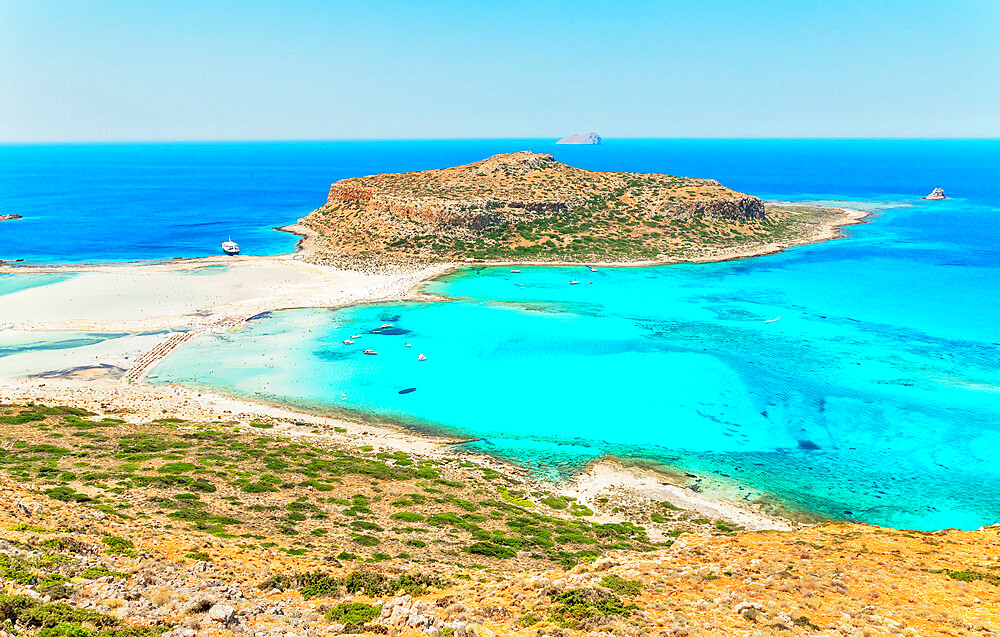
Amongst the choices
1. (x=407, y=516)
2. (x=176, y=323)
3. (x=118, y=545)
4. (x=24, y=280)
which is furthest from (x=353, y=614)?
(x=24, y=280)

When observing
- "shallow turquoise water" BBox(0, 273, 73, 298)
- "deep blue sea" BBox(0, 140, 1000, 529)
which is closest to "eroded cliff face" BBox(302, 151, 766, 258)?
"deep blue sea" BBox(0, 140, 1000, 529)

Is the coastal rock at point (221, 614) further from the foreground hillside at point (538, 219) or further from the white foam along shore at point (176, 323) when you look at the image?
the foreground hillside at point (538, 219)

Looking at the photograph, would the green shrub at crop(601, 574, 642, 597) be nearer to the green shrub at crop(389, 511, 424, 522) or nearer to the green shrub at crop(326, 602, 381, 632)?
the green shrub at crop(326, 602, 381, 632)

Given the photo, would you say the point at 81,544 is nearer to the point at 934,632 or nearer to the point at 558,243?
the point at 934,632

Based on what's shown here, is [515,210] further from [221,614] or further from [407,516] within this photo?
[221,614]

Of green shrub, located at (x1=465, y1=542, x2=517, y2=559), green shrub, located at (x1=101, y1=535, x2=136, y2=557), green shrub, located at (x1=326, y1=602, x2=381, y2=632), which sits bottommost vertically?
green shrub, located at (x1=465, y1=542, x2=517, y2=559)

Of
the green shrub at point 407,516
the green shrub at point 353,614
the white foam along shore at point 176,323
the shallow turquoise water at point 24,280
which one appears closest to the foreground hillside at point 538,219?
the white foam along shore at point 176,323
